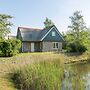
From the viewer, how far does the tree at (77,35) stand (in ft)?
121

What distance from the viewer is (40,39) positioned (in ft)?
133

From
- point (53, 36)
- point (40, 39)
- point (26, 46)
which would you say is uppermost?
point (53, 36)

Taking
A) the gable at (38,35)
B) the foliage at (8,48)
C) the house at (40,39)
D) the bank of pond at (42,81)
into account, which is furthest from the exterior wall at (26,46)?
the bank of pond at (42,81)

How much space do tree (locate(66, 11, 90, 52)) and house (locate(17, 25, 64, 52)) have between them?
2603mm

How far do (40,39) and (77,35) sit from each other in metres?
7.49

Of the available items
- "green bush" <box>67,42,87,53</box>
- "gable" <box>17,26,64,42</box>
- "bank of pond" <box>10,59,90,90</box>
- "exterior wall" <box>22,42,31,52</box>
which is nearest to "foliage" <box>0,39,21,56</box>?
"gable" <box>17,26,64,42</box>

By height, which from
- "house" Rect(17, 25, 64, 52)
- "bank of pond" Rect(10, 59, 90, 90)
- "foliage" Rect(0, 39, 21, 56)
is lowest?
"bank of pond" Rect(10, 59, 90, 90)

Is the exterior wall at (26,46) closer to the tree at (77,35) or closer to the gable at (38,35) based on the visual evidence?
the gable at (38,35)

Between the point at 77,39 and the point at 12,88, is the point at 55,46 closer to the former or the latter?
the point at 77,39

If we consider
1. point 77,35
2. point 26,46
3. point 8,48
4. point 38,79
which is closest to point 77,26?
point 77,35

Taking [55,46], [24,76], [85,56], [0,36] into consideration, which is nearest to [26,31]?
[55,46]

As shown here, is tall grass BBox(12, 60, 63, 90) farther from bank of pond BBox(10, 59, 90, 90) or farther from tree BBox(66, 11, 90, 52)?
tree BBox(66, 11, 90, 52)

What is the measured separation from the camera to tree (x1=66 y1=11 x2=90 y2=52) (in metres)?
37.0

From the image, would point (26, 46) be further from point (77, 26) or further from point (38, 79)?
point (38, 79)
